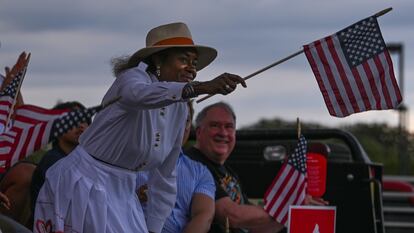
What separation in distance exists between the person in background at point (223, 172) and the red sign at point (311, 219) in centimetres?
17

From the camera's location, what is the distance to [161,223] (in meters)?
5.89

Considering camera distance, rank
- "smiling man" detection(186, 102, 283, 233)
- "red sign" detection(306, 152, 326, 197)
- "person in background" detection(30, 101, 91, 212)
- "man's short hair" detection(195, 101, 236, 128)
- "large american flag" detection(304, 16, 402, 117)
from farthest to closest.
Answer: "red sign" detection(306, 152, 326, 197) → "man's short hair" detection(195, 101, 236, 128) → "smiling man" detection(186, 102, 283, 233) → "person in background" detection(30, 101, 91, 212) → "large american flag" detection(304, 16, 402, 117)

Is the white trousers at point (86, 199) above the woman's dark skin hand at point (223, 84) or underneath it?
underneath

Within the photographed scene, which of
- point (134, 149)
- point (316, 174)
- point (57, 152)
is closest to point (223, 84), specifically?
point (134, 149)

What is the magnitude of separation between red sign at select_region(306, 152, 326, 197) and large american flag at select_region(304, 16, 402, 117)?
5.45ft

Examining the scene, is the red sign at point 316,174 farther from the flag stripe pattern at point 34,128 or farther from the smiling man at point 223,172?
the flag stripe pattern at point 34,128

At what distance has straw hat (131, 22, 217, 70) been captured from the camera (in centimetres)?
542

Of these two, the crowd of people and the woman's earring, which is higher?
the woman's earring

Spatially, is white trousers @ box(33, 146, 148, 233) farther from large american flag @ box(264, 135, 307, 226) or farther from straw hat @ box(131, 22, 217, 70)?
large american flag @ box(264, 135, 307, 226)

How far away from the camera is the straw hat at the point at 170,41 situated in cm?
542

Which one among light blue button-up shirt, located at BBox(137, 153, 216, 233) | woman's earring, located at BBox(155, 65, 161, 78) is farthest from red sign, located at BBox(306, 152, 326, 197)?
woman's earring, located at BBox(155, 65, 161, 78)

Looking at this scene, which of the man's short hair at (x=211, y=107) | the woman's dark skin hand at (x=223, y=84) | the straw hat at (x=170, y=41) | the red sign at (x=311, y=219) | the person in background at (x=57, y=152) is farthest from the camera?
the man's short hair at (x=211, y=107)

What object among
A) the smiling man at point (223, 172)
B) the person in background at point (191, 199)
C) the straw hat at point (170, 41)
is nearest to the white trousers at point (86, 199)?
the straw hat at point (170, 41)

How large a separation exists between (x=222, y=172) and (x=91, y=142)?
6.19 feet
